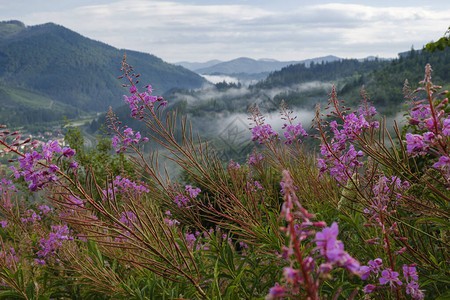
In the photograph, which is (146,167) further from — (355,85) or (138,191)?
(355,85)

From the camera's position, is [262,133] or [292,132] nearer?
[262,133]

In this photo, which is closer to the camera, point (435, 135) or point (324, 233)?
point (324, 233)

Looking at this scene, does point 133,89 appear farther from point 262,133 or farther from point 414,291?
point 414,291

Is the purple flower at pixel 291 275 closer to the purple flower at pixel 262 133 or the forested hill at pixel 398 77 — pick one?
the purple flower at pixel 262 133

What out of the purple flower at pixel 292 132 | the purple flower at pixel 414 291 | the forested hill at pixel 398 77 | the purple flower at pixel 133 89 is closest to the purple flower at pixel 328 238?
the purple flower at pixel 414 291

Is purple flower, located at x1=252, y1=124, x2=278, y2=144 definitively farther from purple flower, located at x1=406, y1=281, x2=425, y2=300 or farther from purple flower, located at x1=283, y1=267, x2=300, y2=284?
purple flower, located at x1=283, y1=267, x2=300, y2=284

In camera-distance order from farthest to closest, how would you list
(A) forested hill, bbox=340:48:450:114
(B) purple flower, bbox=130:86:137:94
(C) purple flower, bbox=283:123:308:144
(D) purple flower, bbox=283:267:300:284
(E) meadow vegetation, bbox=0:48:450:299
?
(A) forested hill, bbox=340:48:450:114
(C) purple flower, bbox=283:123:308:144
(B) purple flower, bbox=130:86:137:94
(E) meadow vegetation, bbox=0:48:450:299
(D) purple flower, bbox=283:267:300:284

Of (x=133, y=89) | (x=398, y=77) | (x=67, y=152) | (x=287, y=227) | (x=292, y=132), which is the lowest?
(x=287, y=227)

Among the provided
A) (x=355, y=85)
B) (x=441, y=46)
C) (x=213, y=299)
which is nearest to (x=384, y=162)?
(x=213, y=299)

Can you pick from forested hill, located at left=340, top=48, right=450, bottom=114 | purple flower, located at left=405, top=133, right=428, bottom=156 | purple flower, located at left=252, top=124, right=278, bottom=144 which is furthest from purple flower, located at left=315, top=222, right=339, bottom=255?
forested hill, located at left=340, top=48, right=450, bottom=114

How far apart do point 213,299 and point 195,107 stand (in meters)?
174

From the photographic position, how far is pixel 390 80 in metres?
116

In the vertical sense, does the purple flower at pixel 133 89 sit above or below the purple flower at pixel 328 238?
above

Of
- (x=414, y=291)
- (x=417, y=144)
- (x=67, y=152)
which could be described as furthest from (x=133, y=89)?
(x=414, y=291)
